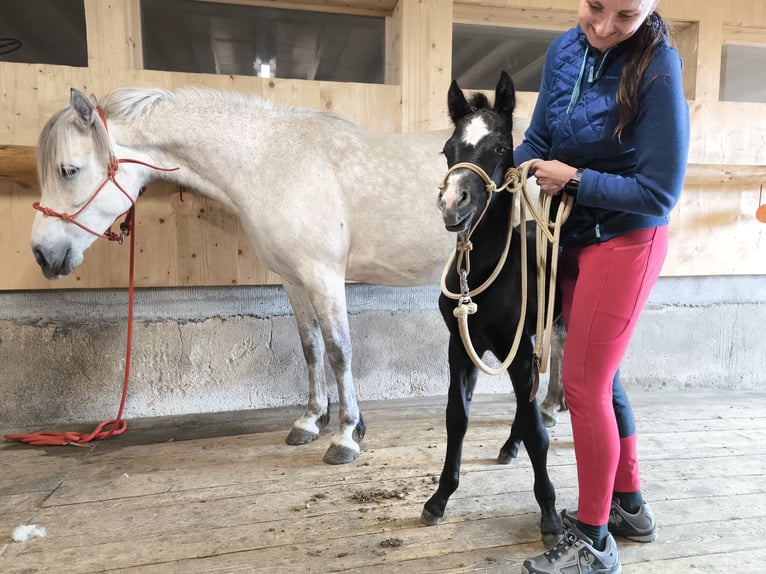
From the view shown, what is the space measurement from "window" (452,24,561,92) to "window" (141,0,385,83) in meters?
0.61

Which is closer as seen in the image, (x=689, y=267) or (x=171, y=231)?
(x=171, y=231)

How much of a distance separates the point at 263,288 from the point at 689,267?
8.60 ft

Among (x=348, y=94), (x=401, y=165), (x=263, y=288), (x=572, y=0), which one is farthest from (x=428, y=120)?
(x=263, y=288)

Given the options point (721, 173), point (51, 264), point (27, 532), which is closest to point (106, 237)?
point (51, 264)

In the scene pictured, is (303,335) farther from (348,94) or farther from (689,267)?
(689,267)

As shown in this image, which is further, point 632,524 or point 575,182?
point 632,524

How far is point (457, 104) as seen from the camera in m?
1.26

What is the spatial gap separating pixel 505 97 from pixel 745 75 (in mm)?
3973

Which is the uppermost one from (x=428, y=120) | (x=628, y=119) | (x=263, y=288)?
(x=428, y=120)

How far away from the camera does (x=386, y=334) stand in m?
2.66

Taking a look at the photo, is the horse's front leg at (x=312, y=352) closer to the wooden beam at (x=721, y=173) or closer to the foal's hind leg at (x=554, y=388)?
the foal's hind leg at (x=554, y=388)

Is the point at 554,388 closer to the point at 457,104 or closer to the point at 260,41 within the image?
the point at 457,104

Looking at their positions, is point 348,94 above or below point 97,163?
above

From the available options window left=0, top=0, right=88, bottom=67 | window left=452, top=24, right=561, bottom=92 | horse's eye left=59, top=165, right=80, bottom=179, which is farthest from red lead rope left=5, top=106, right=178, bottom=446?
window left=452, top=24, right=561, bottom=92
